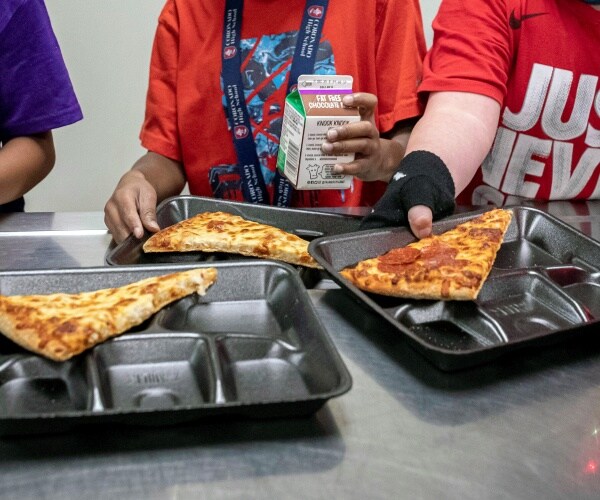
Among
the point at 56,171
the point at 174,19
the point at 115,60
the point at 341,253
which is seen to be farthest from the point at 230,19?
the point at 56,171

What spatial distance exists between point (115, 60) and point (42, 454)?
204 cm

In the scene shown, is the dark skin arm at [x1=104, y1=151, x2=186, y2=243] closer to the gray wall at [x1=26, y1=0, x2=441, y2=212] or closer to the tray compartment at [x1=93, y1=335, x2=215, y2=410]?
the tray compartment at [x1=93, y1=335, x2=215, y2=410]

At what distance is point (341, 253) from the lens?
3.27ft

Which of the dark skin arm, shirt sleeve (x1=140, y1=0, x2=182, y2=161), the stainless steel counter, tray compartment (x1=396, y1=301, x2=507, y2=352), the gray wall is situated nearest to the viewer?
the stainless steel counter

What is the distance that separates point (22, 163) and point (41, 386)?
841 millimetres

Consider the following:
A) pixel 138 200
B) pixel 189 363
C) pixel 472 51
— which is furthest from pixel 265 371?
pixel 472 51

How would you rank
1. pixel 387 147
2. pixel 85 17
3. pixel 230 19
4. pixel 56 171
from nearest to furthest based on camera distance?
pixel 387 147
pixel 230 19
pixel 85 17
pixel 56 171

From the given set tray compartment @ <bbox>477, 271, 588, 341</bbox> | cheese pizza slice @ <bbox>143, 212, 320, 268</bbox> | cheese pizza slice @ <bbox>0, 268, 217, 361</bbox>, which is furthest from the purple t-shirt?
tray compartment @ <bbox>477, 271, 588, 341</bbox>

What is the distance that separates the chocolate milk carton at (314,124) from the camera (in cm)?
111

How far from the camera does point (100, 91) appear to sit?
2.48m

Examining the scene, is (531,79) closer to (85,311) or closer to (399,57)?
(399,57)

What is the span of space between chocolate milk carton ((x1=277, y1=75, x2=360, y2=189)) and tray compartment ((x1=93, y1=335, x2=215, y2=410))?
46cm

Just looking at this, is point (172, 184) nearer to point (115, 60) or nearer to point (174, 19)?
point (174, 19)

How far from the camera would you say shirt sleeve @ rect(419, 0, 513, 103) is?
4.23ft
